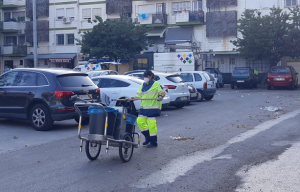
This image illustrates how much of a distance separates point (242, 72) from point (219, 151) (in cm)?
2653

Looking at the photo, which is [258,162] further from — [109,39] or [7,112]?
[109,39]

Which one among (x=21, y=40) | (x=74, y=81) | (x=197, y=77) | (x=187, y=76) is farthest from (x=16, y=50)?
(x=74, y=81)

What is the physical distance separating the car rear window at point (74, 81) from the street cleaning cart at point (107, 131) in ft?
13.7

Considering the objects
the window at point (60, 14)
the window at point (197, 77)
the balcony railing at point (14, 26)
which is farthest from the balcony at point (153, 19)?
the window at point (197, 77)

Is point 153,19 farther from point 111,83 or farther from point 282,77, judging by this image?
point 111,83

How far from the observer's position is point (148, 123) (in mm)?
9586

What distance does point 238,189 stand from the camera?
260 inches

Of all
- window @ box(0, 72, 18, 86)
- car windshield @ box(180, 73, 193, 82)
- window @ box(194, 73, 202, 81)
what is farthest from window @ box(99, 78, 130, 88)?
window @ box(194, 73, 202, 81)

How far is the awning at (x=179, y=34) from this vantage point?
42.8 m

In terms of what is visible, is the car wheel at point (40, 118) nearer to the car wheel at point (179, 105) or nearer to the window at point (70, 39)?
the car wheel at point (179, 105)

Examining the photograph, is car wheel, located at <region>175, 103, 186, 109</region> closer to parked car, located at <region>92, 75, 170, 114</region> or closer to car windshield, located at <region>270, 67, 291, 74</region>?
parked car, located at <region>92, 75, 170, 114</region>

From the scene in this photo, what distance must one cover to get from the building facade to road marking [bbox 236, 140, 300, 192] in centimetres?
3008

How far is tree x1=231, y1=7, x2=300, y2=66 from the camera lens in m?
36.3

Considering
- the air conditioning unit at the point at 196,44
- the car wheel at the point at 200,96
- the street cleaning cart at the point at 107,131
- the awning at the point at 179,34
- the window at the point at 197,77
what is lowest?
the street cleaning cart at the point at 107,131
